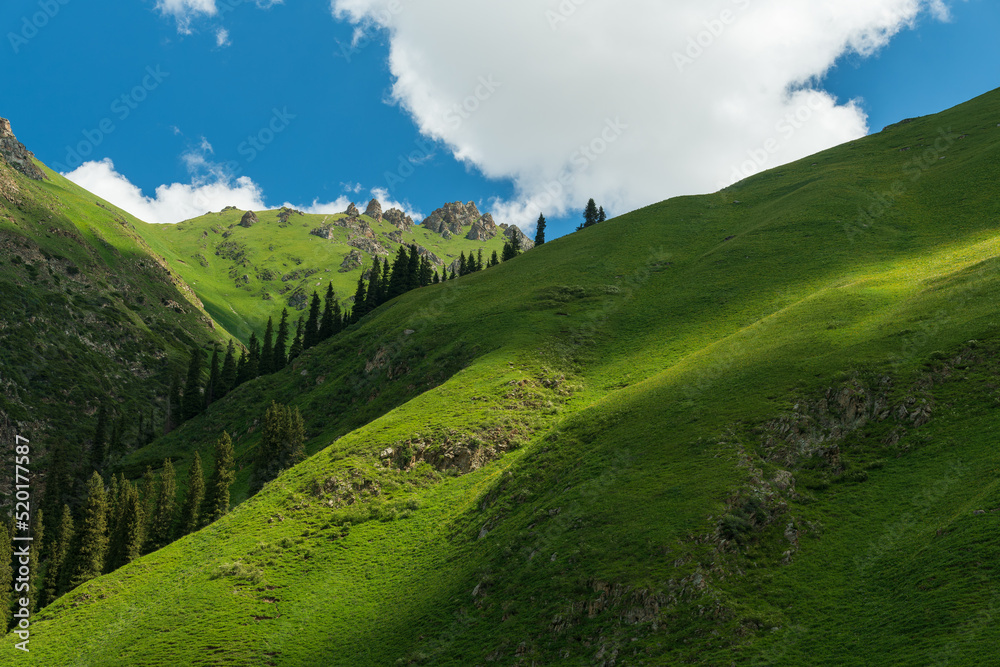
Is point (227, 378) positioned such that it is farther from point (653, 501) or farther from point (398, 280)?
point (653, 501)

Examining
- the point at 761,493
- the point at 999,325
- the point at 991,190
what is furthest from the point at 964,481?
the point at 991,190

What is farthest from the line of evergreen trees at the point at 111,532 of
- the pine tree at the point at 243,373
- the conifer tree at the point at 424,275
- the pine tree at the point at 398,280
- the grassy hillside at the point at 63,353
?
the conifer tree at the point at 424,275

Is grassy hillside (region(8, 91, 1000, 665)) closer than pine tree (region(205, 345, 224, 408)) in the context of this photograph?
Yes

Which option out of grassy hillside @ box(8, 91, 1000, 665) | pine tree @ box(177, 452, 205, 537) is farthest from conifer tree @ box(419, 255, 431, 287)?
pine tree @ box(177, 452, 205, 537)

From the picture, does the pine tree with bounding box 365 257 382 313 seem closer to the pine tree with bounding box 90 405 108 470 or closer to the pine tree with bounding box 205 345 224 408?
the pine tree with bounding box 205 345 224 408

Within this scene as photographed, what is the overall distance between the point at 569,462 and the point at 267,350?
376ft

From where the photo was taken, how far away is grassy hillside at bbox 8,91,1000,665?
26.0m

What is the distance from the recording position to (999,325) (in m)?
38.0

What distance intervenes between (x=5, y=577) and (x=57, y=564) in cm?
490

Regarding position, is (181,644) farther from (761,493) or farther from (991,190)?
(991,190)

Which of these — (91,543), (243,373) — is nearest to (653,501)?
(91,543)

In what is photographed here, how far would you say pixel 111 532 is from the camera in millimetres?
70562

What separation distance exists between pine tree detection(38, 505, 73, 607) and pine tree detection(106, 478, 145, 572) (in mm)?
5881

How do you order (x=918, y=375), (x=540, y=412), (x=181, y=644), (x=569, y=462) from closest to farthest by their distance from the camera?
(x=918, y=375) < (x=181, y=644) < (x=569, y=462) < (x=540, y=412)
